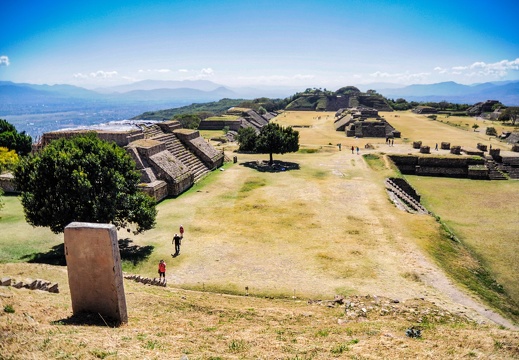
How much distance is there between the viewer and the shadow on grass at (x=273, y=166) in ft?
124

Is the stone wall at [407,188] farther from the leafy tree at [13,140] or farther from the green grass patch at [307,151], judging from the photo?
the leafy tree at [13,140]

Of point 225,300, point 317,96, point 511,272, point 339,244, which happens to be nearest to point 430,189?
point 511,272

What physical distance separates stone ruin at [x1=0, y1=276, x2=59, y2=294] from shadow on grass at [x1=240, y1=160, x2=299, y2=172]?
2668cm

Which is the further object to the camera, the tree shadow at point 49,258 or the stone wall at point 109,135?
the stone wall at point 109,135

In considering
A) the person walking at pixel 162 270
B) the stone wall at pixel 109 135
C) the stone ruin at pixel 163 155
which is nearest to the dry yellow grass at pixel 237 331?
the person walking at pixel 162 270

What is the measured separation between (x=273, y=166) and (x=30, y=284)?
28.9 m

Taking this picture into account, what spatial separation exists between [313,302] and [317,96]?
468ft

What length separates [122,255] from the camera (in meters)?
18.0

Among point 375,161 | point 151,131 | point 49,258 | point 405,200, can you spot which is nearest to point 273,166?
point 375,161

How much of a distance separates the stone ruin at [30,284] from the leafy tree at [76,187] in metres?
4.72

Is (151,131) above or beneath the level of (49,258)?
above

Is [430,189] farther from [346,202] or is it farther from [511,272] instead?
[511,272]

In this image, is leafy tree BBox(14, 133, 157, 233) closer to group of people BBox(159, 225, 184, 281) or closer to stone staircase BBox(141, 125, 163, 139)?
group of people BBox(159, 225, 184, 281)

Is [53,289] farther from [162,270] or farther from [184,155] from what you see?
[184,155]
